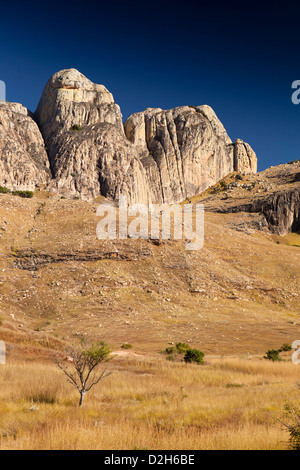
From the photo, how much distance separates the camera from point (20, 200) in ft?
180

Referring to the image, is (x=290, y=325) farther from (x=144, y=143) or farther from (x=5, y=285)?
(x=144, y=143)

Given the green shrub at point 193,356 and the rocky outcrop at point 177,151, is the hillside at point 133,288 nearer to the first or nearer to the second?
the green shrub at point 193,356

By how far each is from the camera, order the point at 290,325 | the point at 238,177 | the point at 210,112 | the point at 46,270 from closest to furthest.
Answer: the point at 290,325
the point at 46,270
the point at 238,177
the point at 210,112

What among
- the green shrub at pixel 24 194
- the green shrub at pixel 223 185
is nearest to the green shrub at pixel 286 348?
the green shrub at pixel 24 194

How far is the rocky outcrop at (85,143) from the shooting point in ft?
356

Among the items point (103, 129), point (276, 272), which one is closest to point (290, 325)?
point (276, 272)

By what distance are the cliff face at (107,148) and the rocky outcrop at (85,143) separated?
0.35m

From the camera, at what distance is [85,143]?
113 m

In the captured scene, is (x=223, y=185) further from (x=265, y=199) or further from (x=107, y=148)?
(x=107, y=148)

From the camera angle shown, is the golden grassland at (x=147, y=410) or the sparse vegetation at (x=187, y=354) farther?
the sparse vegetation at (x=187, y=354)

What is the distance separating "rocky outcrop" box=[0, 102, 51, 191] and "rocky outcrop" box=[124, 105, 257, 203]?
4757 cm

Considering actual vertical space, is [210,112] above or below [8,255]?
above

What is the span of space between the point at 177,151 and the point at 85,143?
5110 cm
